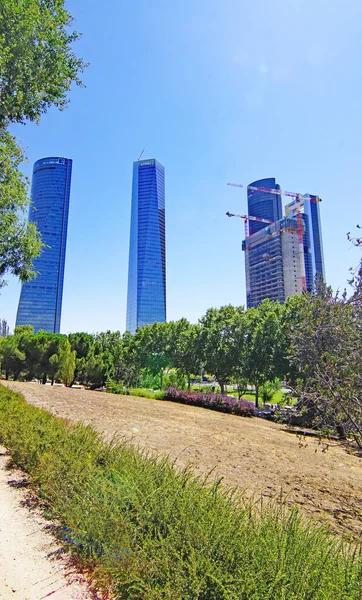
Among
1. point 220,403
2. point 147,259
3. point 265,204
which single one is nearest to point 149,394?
point 220,403

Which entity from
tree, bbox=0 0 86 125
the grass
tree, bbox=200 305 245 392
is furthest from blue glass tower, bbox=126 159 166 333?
the grass

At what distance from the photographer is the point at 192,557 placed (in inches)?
87.2

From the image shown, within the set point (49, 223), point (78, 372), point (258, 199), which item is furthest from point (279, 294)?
point (78, 372)

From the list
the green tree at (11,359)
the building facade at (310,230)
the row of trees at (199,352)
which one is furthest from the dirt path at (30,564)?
the building facade at (310,230)

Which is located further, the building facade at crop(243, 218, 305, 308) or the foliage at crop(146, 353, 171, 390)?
the building facade at crop(243, 218, 305, 308)

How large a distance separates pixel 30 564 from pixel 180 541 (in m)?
1.51

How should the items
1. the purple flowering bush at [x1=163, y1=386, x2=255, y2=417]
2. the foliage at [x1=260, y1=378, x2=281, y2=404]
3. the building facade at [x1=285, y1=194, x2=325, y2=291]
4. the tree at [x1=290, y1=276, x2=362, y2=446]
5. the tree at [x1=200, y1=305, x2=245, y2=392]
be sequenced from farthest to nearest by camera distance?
the building facade at [x1=285, y1=194, x2=325, y2=291] → the foliage at [x1=260, y1=378, x2=281, y2=404] → the tree at [x1=200, y1=305, x2=245, y2=392] → the purple flowering bush at [x1=163, y1=386, x2=255, y2=417] → the tree at [x1=290, y1=276, x2=362, y2=446]

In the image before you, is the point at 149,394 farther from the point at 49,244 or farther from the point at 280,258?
the point at 49,244

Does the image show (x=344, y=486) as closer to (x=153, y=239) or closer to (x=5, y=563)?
(x=5, y=563)

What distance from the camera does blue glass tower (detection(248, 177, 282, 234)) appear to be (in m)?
175

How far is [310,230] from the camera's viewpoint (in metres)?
149

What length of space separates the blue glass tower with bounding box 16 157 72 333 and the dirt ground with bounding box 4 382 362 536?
13273 cm

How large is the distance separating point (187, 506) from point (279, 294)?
133 meters

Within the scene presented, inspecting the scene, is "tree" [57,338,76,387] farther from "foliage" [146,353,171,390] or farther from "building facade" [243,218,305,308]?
"building facade" [243,218,305,308]
